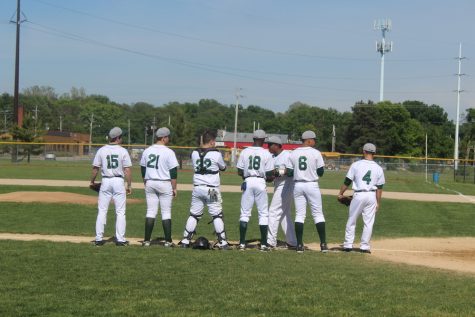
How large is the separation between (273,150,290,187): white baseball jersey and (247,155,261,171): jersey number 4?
0.56 m

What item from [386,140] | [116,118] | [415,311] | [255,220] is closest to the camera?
[415,311]

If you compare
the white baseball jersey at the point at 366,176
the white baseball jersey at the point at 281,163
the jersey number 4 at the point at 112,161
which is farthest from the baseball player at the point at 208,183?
the white baseball jersey at the point at 366,176

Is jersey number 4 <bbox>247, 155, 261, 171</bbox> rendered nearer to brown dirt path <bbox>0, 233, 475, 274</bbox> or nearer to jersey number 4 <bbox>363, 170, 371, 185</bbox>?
jersey number 4 <bbox>363, 170, 371, 185</bbox>

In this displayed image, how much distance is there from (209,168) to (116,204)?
5.62 ft

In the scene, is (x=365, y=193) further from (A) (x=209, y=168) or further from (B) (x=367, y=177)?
(A) (x=209, y=168)

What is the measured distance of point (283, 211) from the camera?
1102cm

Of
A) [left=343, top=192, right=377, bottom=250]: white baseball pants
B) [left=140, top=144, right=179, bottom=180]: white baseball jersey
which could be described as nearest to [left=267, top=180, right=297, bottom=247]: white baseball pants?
[left=343, top=192, right=377, bottom=250]: white baseball pants

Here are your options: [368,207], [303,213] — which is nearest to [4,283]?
[303,213]

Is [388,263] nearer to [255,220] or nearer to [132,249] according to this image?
[132,249]

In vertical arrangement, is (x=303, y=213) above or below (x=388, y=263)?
above

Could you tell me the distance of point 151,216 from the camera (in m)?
10.2

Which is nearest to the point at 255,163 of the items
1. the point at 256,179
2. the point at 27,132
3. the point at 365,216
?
the point at 256,179

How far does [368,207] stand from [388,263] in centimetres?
152

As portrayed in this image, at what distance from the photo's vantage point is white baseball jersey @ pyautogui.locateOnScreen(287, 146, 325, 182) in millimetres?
10148
